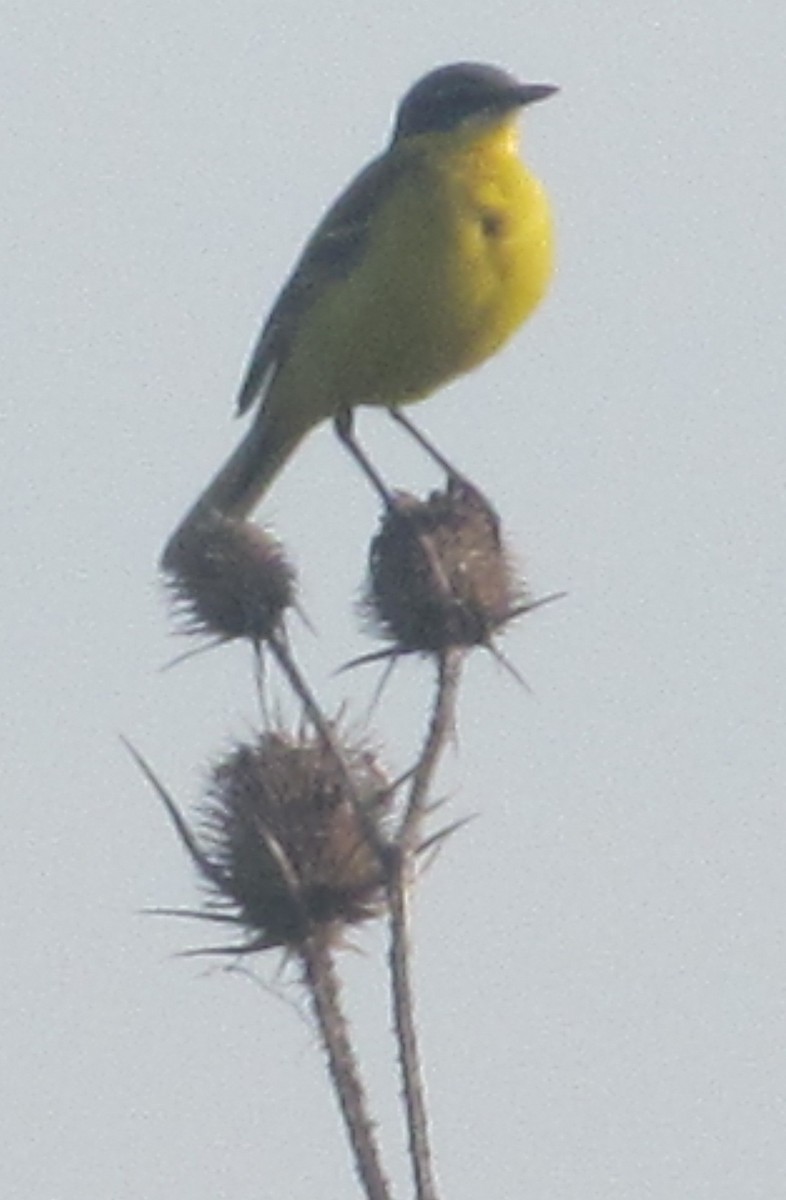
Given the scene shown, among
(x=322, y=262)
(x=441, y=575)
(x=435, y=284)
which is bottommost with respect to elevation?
(x=441, y=575)

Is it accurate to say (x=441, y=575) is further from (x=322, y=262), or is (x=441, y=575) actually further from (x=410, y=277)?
(x=322, y=262)

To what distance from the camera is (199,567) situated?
318 inches

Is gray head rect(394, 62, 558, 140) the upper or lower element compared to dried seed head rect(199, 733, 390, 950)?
upper

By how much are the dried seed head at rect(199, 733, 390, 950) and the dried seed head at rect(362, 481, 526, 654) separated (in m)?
0.40

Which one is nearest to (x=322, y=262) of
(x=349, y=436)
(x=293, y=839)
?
(x=349, y=436)

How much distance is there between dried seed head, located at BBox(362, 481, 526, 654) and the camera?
26.2ft

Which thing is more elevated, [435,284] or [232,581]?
[435,284]

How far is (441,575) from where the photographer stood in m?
8.09

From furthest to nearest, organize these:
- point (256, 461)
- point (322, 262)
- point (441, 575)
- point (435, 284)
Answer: point (256, 461) → point (322, 262) → point (435, 284) → point (441, 575)

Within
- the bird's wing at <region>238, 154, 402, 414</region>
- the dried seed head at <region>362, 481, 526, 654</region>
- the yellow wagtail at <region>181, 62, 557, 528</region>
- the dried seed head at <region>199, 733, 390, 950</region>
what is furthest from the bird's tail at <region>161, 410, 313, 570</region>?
the dried seed head at <region>199, 733, 390, 950</region>

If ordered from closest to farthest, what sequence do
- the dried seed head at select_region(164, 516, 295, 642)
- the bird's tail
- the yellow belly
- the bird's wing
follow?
the dried seed head at select_region(164, 516, 295, 642), the yellow belly, the bird's wing, the bird's tail

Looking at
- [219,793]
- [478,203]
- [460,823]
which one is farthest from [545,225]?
[460,823]

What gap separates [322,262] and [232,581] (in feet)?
9.98

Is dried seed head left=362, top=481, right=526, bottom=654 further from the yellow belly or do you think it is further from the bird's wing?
the bird's wing
